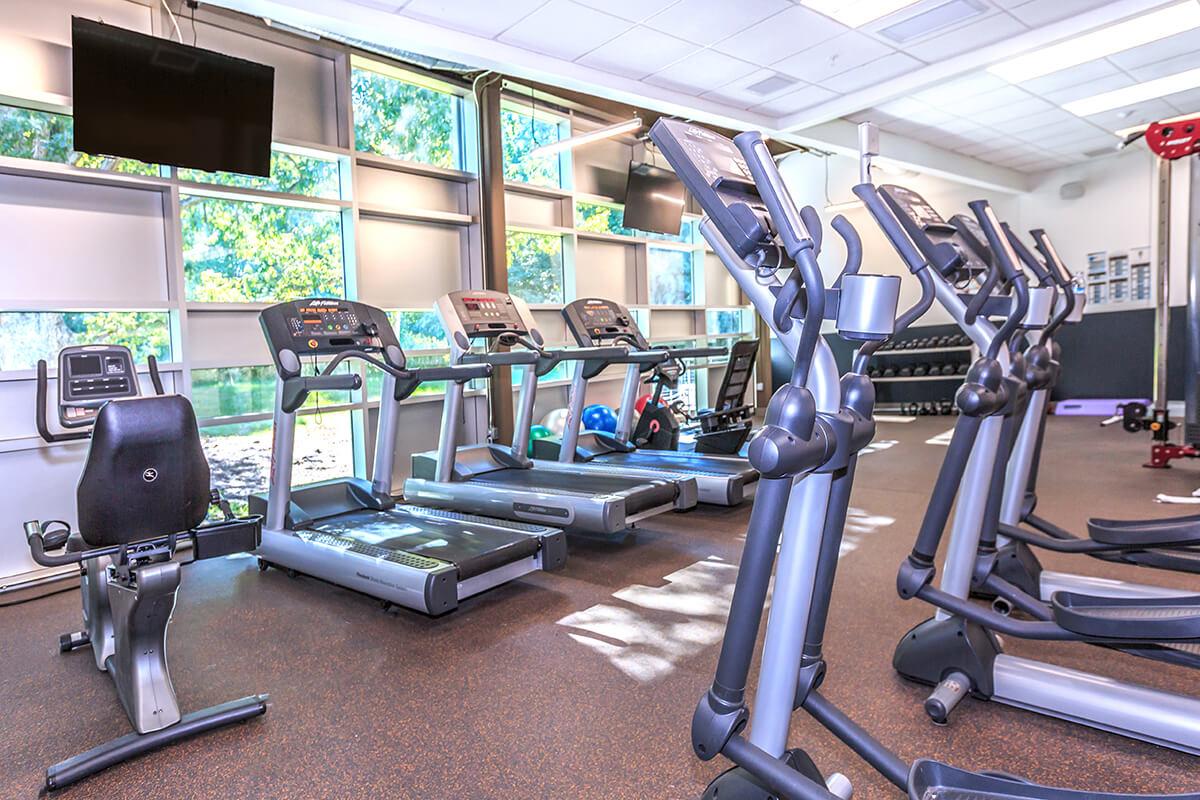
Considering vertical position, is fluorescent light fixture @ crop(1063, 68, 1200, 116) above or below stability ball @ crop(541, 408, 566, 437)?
above

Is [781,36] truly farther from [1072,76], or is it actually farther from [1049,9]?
[1072,76]

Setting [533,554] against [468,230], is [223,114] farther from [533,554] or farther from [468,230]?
[533,554]

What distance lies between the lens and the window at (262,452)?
4.77 meters

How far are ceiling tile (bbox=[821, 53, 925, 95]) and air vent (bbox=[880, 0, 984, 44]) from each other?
36 centimetres

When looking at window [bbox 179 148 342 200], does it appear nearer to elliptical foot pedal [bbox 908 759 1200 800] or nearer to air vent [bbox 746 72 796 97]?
air vent [bbox 746 72 796 97]

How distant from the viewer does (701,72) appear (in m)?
5.94

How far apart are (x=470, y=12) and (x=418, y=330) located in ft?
8.29

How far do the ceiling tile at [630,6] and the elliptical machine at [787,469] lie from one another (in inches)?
155

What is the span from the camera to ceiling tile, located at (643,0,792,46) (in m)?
4.74

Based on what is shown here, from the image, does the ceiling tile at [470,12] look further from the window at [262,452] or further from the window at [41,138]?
the window at [262,452]

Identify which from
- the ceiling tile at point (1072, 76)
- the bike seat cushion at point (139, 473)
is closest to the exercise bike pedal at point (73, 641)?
the bike seat cushion at point (139, 473)

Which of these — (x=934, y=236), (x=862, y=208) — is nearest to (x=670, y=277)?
(x=862, y=208)

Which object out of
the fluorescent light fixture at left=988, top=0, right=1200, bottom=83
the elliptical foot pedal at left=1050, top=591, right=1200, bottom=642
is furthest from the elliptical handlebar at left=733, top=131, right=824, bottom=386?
the fluorescent light fixture at left=988, top=0, right=1200, bottom=83

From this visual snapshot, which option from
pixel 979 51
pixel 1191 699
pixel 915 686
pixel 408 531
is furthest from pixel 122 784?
pixel 979 51
